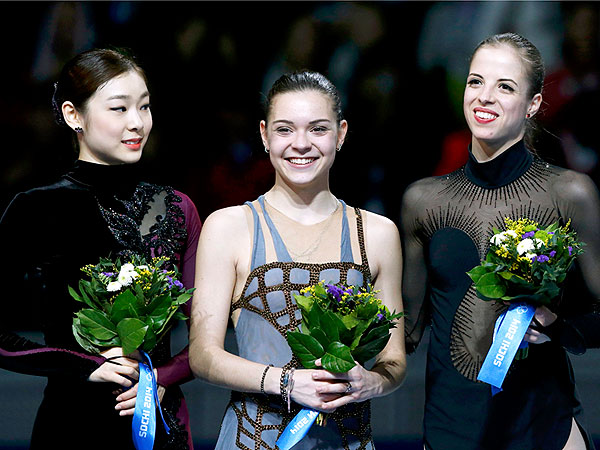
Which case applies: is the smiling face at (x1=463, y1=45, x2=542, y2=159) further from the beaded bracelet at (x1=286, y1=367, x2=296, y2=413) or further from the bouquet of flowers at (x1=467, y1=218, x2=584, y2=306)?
the beaded bracelet at (x1=286, y1=367, x2=296, y2=413)

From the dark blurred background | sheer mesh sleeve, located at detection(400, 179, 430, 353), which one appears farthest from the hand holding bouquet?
the dark blurred background

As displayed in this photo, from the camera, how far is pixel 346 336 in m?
2.32

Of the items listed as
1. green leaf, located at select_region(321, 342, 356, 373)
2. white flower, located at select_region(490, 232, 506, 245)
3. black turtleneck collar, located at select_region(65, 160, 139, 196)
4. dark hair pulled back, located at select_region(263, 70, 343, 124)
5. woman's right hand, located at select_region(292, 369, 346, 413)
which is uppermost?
dark hair pulled back, located at select_region(263, 70, 343, 124)

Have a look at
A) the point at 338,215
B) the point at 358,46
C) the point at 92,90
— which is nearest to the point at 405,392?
the point at 358,46

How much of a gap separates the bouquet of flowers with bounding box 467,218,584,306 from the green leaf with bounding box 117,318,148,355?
93 centimetres

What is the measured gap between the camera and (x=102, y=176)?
274 centimetres

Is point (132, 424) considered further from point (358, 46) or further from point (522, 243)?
point (358, 46)

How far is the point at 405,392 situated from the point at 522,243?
234cm

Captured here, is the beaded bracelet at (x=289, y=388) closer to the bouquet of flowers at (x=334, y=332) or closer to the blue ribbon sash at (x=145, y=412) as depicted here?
the bouquet of flowers at (x=334, y=332)

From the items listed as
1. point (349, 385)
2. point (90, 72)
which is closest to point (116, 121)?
point (90, 72)

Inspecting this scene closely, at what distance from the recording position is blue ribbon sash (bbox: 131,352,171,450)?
8.03ft

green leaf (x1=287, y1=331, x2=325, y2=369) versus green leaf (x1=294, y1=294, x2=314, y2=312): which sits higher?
green leaf (x1=294, y1=294, x2=314, y2=312)

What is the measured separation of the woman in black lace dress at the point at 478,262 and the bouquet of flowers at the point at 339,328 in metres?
0.47

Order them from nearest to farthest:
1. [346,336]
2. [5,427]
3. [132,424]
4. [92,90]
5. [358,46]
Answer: [346,336]
[132,424]
[92,90]
[5,427]
[358,46]
